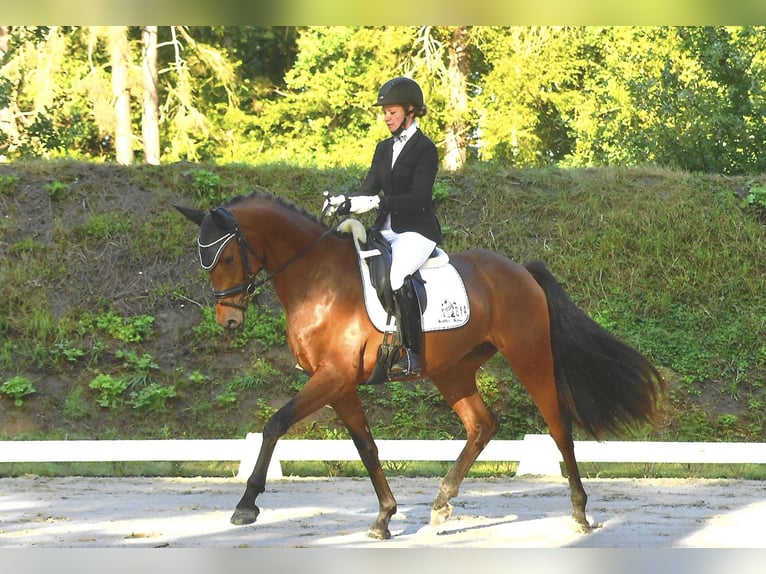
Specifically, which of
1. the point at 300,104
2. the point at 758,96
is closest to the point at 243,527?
the point at 758,96

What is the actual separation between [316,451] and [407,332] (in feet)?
10.8

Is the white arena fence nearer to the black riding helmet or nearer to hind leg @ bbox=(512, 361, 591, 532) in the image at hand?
hind leg @ bbox=(512, 361, 591, 532)

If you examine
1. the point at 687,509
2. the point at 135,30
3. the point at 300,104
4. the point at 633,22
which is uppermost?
the point at 135,30

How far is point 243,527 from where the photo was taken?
729cm

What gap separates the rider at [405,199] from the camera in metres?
7.16

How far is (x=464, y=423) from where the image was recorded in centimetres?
763

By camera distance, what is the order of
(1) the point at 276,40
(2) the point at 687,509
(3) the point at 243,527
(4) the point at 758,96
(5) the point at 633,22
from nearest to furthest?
(5) the point at 633,22 < (3) the point at 243,527 < (2) the point at 687,509 < (4) the point at 758,96 < (1) the point at 276,40

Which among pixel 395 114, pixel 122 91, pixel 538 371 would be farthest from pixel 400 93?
pixel 122 91

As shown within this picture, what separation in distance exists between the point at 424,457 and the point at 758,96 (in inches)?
414

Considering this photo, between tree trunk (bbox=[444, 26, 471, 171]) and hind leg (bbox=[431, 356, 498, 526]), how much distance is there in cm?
1577

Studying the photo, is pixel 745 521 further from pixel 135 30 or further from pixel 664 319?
pixel 135 30

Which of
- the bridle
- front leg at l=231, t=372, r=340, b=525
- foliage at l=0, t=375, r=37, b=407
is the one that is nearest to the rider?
front leg at l=231, t=372, r=340, b=525

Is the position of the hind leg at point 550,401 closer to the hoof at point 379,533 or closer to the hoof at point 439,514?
the hoof at point 439,514

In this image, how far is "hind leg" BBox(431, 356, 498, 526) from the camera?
749 cm
